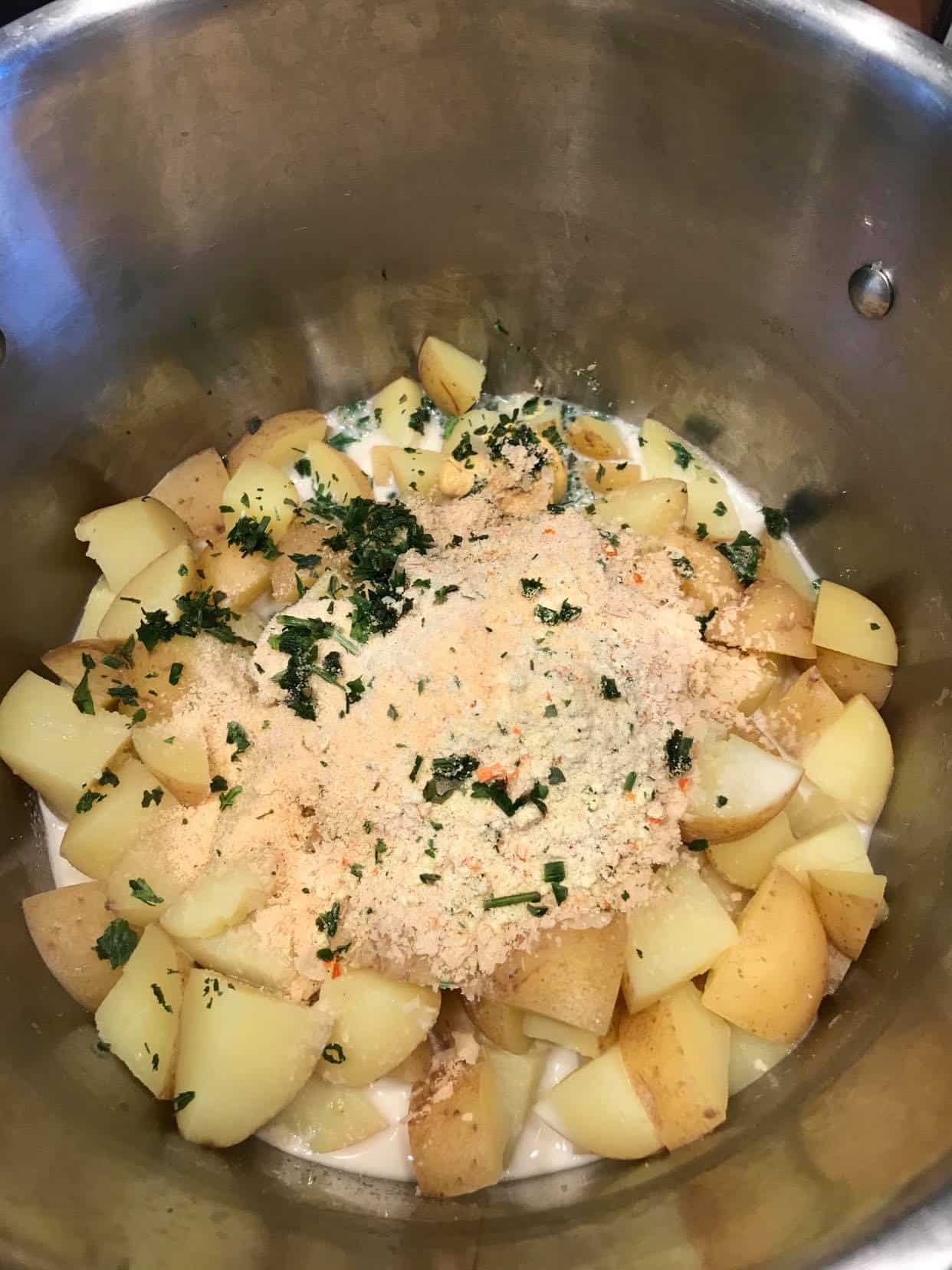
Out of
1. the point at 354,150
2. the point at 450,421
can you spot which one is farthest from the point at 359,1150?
the point at 354,150

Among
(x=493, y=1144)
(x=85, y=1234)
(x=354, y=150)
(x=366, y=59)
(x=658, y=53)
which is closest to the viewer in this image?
(x=85, y=1234)

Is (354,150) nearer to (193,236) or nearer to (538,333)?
(193,236)

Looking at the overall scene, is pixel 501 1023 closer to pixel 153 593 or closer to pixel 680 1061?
pixel 680 1061

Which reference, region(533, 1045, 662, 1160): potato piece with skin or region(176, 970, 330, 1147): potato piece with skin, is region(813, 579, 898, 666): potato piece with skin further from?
region(176, 970, 330, 1147): potato piece with skin

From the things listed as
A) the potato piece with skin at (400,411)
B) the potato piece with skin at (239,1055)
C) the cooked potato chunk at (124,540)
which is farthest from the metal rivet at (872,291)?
the potato piece with skin at (239,1055)

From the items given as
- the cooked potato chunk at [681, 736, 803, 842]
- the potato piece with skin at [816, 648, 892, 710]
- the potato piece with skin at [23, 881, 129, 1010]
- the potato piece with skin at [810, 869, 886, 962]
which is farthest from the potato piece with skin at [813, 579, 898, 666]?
the potato piece with skin at [23, 881, 129, 1010]

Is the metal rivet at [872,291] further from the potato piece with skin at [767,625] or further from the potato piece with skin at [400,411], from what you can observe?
the potato piece with skin at [400,411]

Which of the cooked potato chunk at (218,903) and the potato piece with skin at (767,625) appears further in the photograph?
the potato piece with skin at (767,625)
